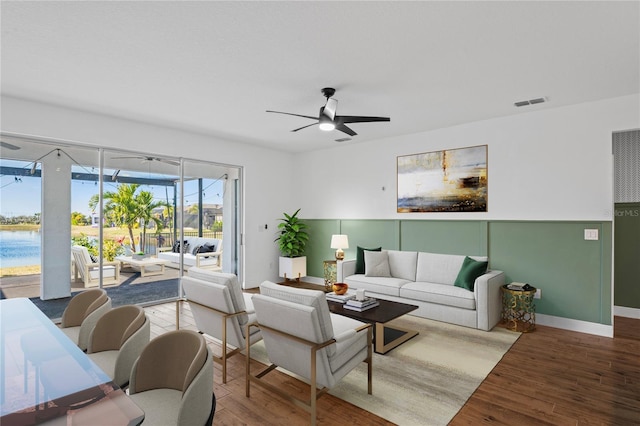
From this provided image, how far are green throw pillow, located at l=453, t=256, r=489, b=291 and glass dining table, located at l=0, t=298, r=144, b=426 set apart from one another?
433 cm

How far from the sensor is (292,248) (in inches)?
277

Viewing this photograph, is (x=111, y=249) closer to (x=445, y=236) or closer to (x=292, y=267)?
(x=292, y=267)

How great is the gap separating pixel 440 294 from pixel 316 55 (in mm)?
3456

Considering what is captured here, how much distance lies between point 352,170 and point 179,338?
17.9 ft

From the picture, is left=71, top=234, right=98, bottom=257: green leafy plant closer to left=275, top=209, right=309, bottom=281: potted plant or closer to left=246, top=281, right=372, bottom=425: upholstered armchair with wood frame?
left=275, top=209, right=309, bottom=281: potted plant

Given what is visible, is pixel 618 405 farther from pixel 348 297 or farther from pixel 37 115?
pixel 37 115

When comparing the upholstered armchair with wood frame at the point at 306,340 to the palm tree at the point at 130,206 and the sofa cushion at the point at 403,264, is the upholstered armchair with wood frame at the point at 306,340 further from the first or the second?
the palm tree at the point at 130,206

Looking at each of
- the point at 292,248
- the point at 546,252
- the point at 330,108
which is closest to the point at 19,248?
the point at 292,248

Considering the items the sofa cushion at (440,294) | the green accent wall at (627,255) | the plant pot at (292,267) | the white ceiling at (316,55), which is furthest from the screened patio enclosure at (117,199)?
the green accent wall at (627,255)

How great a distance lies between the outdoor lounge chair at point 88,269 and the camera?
4.81m

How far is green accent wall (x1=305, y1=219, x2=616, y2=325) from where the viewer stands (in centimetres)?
420

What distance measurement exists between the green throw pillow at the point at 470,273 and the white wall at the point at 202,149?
4.06 metres

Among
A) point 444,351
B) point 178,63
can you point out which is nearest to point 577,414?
point 444,351

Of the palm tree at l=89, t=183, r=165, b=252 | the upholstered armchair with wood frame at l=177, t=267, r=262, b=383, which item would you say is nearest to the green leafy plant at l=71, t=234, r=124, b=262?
the palm tree at l=89, t=183, r=165, b=252
